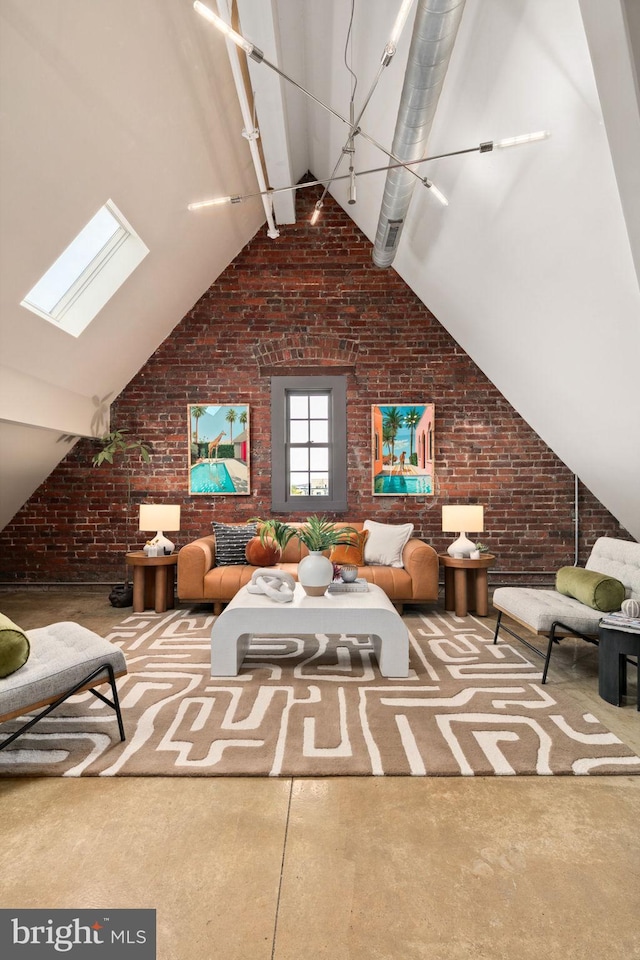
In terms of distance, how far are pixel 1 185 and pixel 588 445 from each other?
4997 millimetres

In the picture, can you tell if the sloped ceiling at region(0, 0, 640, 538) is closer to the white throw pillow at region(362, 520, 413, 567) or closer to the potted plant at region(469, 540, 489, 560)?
the potted plant at region(469, 540, 489, 560)

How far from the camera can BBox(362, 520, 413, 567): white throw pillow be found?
212 inches

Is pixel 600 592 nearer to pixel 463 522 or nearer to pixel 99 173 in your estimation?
pixel 463 522

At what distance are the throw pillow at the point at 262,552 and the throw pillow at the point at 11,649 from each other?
2.90m

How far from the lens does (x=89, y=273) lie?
4613 mm

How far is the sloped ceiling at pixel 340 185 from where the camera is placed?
2.71 m

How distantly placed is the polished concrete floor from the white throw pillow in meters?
3.08

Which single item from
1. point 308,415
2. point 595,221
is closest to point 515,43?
point 595,221

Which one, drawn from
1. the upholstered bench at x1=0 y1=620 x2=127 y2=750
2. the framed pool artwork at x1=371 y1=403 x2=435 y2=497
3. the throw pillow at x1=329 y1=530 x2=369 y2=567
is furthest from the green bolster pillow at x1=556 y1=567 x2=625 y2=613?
the upholstered bench at x1=0 y1=620 x2=127 y2=750

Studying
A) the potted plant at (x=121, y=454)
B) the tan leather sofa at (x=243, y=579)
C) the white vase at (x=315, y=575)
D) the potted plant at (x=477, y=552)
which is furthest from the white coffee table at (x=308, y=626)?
the potted plant at (x=121, y=454)

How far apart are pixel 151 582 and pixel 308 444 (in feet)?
7.56

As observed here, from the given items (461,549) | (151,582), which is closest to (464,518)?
(461,549)

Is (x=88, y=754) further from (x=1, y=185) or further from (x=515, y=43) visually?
(x=515, y=43)

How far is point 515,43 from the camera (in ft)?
9.13
